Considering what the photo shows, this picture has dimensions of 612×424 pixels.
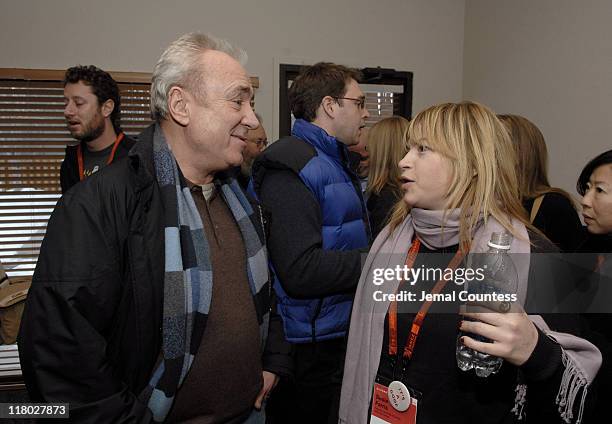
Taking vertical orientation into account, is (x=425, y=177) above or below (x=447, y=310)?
above

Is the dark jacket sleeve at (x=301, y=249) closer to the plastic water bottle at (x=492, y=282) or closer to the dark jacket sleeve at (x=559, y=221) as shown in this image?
the plastic water bottle at (x=492, y=282)

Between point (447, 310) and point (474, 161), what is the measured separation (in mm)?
402

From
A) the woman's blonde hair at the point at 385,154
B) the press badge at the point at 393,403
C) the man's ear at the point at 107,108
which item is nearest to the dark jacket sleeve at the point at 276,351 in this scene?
the press badge at the point at 393,403

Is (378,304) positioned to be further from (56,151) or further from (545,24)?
(56,151)

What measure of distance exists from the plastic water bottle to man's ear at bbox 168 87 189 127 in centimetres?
89

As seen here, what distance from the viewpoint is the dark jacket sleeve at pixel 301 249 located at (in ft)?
5.69

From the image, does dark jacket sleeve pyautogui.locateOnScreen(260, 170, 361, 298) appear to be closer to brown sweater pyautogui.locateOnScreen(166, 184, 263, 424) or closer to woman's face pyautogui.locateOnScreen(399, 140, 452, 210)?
brown sweater pyautogui.locateOnScreen(166, 184, 263, 424)

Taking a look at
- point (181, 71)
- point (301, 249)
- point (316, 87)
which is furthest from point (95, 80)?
point (301, 249)

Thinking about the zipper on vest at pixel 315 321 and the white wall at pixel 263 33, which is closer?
the zipper on vest at pixel 315 321

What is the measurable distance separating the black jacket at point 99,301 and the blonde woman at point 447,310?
606 millimetres

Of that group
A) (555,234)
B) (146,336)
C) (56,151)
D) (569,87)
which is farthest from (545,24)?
(56,151)

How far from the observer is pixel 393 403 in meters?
1.27

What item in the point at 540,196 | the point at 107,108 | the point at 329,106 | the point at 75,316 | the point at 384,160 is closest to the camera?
the point at 75,316

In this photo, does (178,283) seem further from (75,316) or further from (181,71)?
(181,71)
